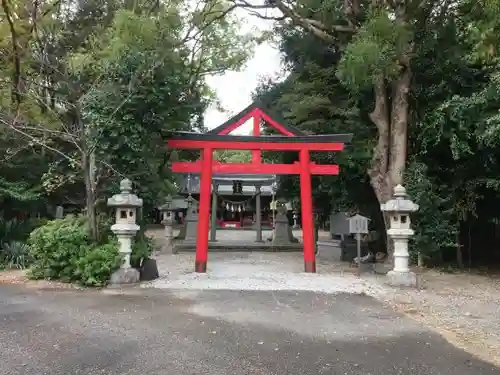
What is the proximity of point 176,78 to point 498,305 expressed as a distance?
7.31m

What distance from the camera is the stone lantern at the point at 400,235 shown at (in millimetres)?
9008

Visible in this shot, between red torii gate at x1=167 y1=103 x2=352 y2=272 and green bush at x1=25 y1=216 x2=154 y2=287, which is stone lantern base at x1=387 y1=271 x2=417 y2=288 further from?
green bush at x1=25 y1=216 x2=154 y2=287

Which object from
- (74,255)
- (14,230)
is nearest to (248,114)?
(74,255)

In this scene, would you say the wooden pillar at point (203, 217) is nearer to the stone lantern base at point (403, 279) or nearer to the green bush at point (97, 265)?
the green bush at point (97, 265)

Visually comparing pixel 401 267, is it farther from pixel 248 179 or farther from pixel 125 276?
pixel 248 179

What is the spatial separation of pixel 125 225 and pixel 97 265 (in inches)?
35.9

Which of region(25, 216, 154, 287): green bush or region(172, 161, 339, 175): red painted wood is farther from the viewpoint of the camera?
region(172, 161, 339, 175): red painted wood

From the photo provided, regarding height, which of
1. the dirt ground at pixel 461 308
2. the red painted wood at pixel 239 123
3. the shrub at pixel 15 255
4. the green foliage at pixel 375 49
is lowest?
the dirt ground at pixel 461 308

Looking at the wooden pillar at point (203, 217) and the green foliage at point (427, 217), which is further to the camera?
the green foliage at point (427, 217)

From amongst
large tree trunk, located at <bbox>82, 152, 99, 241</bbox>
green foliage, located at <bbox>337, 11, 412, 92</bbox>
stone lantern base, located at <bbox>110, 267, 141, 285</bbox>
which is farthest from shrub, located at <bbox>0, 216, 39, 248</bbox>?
green foliage, located at <bbox>337, 11, 412, 92</bbox>

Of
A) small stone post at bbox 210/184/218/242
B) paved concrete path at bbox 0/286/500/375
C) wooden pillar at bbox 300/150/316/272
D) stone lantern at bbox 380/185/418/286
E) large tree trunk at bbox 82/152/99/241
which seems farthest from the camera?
small stone post at bbox 210/184/218/242

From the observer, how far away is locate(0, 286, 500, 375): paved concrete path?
413 centimetres

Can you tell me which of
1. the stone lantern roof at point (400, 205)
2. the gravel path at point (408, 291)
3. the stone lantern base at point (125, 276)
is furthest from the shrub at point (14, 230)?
the stone lantern roof at point (400, 205)

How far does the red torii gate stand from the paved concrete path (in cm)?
318
